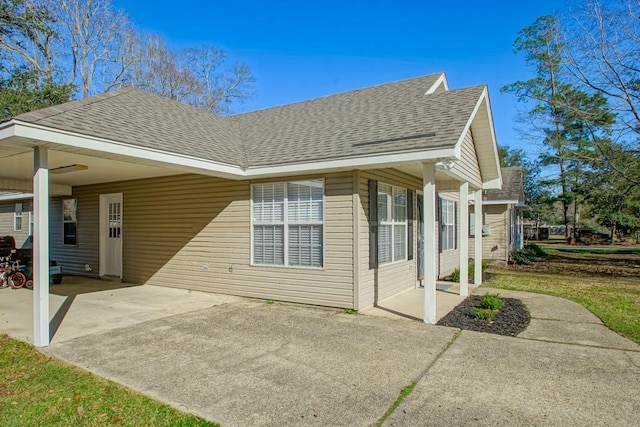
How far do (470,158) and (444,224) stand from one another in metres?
3.25

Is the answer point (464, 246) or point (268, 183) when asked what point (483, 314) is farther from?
point (268, 183)

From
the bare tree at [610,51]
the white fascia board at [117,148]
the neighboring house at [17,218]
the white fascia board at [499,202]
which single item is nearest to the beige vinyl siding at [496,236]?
the white fascia board at [499,202]

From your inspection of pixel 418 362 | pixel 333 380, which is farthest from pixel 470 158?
pixel 333 380

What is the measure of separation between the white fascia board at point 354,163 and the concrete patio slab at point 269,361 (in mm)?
2538

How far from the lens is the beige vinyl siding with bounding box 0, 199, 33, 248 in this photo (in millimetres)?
14528

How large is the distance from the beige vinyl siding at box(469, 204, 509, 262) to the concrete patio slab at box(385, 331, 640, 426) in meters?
12.2

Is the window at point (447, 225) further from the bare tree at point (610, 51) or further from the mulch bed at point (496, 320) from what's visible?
the bare tree at point (610, 51)

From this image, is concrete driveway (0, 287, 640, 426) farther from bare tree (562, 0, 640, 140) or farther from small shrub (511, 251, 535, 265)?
bare tree (562, 0, 640, 140)

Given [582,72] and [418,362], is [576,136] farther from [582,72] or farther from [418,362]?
[418,362]

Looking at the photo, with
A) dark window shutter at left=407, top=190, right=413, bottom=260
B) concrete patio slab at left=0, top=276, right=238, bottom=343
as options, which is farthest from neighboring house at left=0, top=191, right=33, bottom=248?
dark window shutter at left=407, top=190, right=413, bottom=260

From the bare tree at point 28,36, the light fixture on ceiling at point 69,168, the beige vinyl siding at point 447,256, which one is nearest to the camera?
the light fixture on ceiling at point 69,168

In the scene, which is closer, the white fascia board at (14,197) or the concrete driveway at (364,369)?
the concrete driveway at (364,369)

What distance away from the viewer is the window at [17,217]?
1498cm

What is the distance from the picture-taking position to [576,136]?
1115 inches
